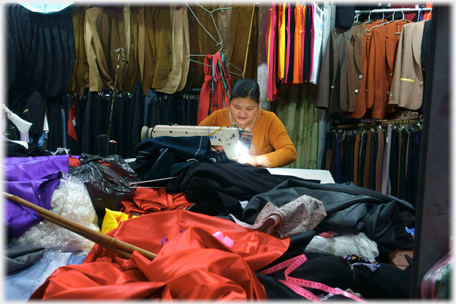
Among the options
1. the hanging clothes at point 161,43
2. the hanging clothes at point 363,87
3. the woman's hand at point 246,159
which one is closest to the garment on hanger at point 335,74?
the hanging clothes at point 363,87

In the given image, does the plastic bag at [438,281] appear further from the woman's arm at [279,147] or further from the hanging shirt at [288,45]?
the hanging shirt at [288,45]

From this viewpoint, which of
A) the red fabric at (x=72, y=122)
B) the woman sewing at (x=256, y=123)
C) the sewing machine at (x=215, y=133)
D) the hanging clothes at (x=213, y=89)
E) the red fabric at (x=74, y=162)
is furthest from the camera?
the red fabric at (x=72, y=122)

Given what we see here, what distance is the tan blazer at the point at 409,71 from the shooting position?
3174 mm

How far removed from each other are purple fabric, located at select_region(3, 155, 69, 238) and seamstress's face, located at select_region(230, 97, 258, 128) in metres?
1.67

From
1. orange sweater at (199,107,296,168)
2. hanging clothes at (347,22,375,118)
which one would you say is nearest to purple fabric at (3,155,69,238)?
orange sweater at (199,107,296,168)

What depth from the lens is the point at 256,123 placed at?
288 cm

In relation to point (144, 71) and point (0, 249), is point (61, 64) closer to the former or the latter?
point (144, 71)

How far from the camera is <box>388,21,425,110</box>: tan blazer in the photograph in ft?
10.4

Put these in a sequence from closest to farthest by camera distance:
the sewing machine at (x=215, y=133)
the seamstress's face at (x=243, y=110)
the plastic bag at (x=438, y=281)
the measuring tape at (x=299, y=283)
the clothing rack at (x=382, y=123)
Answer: the plastic bag at (x=438, y=281) → the measuring tape at (x=299, y=283) → the sewing machine at (x=215, y=133) → the seamstress's face at (x=243, y=110) → the clothing rack at (x=382, y=123)

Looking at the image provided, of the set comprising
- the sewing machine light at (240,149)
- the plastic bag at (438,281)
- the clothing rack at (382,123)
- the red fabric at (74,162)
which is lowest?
the plastic bag at (438,281)

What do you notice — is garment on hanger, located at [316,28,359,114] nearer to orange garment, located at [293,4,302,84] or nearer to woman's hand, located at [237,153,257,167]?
orange garment, located at [293,4,302,84]

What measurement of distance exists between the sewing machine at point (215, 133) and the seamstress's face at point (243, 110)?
1.93 feet

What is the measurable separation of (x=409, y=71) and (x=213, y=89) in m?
2.19

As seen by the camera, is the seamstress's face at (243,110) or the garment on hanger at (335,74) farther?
the garment on hanger at (335,74)
